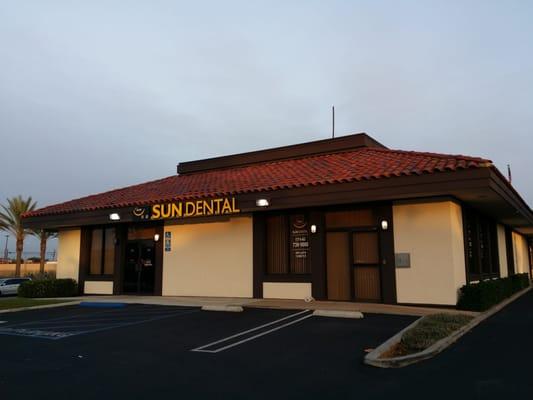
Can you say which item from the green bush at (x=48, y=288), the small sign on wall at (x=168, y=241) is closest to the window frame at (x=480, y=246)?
the small sign on wall at (x=168, y=241)

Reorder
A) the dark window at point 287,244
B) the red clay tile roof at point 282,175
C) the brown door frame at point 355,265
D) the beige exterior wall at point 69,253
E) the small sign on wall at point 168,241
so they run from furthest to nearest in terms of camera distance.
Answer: the beige exterior wall at point 69,253, the small sign on wall at point 168,241, the dark window at point 287,244, the brown door frame at point 355,265, the red clay tile roof at point 282,175

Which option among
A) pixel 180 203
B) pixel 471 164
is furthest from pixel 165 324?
pixel 471 164

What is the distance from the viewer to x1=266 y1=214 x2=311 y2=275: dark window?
52.1 ft

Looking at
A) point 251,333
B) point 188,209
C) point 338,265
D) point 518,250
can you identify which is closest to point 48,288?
point 188,209

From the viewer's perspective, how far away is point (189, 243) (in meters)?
18.4

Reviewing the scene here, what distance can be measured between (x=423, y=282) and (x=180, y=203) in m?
8.69

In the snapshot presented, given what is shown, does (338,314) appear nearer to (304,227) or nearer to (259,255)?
(304,227)

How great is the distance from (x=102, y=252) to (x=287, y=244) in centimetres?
938

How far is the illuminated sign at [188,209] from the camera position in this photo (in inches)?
622

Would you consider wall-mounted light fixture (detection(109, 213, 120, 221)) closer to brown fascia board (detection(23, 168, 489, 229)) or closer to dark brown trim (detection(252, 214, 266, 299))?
→ brown fascia board (detection(23, 168, 489, 229))

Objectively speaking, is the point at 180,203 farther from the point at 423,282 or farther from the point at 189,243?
the point at 423,282

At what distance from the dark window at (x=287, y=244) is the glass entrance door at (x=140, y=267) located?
5.70 meters

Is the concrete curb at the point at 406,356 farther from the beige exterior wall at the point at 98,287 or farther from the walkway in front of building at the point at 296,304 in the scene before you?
the beige exterior wall at the point at 98,287

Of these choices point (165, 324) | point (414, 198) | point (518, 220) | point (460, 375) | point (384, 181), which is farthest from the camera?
point (518, 220)
